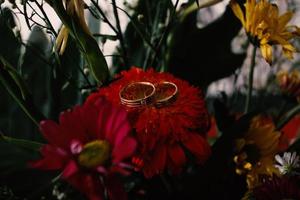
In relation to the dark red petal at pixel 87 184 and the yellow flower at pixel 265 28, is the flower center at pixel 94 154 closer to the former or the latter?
the dark red petal at pixel 87 184

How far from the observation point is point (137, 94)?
1.02 ft

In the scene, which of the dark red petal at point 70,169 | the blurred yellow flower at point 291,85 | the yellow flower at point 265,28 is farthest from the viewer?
the blurred yellow flower at point 291,85

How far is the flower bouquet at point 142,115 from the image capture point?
241 millimetres

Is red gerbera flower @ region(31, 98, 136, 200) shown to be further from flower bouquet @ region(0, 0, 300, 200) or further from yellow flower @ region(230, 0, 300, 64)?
yellow flower @ region(230, 0, 300, 64)

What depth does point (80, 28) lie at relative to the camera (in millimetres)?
294

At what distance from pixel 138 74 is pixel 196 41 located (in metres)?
0.14

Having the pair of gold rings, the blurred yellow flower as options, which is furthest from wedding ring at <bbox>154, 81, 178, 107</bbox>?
the blurred yellow flower

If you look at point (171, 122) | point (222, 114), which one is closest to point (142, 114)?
point (171, 122)

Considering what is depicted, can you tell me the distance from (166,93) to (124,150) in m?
0.10

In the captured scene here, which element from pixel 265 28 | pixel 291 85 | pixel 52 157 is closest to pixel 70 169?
pixel 52 157

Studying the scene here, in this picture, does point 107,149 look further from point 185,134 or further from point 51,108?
point 51,108

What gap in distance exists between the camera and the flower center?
0.23 m

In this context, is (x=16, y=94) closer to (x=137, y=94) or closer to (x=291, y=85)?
(x=137, y=94)

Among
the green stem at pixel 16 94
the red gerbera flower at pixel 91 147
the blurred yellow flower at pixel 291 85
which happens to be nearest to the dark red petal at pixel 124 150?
the red gerbera flower at pixel 91 147
